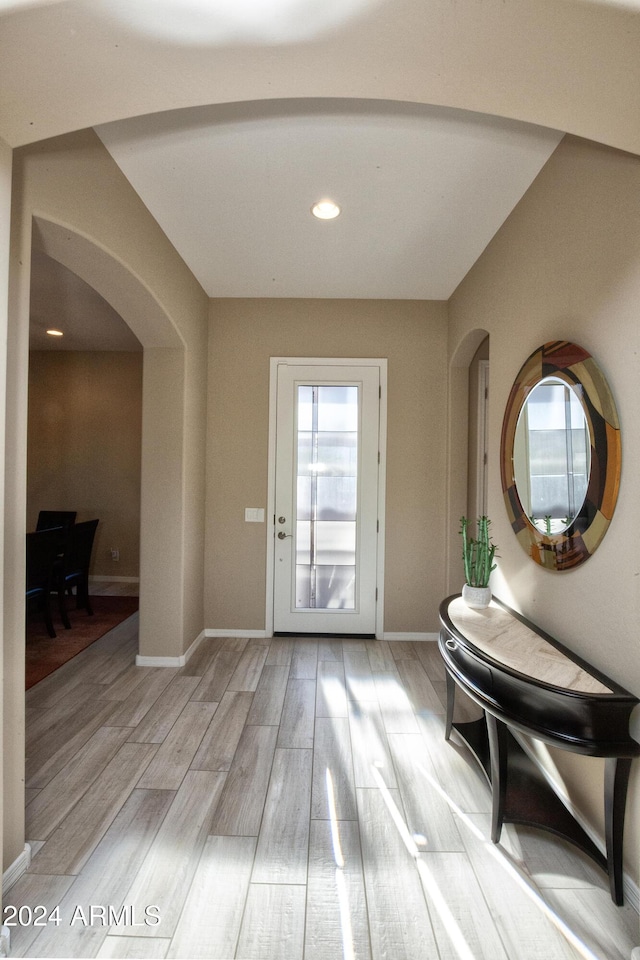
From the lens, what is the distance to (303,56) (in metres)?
1.27

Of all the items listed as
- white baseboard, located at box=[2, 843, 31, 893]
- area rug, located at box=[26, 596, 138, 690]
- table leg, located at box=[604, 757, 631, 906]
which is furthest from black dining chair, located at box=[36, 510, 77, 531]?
table leg, located at box=[604, 757, 631, 906]

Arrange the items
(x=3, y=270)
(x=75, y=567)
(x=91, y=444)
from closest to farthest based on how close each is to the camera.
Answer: (x=3, y=270), (x=75, y=567), (x=91, y=444)

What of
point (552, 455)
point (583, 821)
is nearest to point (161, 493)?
point (552, 455)

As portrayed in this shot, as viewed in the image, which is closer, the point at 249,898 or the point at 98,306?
the point at 249,898

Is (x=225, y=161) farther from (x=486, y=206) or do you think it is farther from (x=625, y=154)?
(x=625, y=154)

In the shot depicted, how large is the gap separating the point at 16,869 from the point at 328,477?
9.55 ft

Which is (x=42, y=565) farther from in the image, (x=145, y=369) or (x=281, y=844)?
(x=281, y=844)

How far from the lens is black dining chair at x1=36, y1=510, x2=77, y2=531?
5680 millimetres

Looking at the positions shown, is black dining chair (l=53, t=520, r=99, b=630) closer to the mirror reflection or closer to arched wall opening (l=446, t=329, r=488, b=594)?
arched wall opening (l=446, t=329, r=488, b=594)

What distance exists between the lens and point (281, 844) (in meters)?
1.78

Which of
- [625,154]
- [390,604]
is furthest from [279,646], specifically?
[625,154]

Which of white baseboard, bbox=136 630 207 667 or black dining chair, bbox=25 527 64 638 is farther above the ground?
black dining chair, bbox=25 527 64 638

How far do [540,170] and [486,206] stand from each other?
353 mm

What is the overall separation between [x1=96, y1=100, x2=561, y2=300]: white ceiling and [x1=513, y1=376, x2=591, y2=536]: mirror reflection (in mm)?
1068
